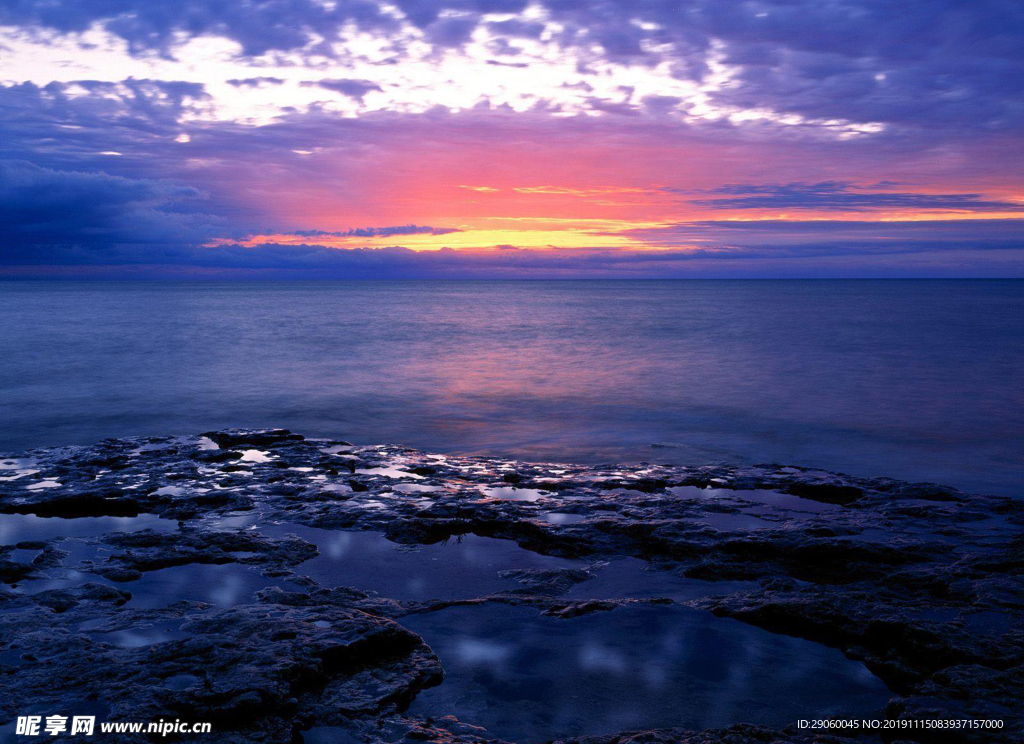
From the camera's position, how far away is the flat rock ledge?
11.3ft

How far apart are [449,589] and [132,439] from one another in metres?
7.03

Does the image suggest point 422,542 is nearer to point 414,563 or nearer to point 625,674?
point 414,563

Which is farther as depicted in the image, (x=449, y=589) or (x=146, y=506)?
(x=146, y=506)

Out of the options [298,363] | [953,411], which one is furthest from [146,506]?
[298,363]

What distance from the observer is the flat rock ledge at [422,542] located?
3.45 meters

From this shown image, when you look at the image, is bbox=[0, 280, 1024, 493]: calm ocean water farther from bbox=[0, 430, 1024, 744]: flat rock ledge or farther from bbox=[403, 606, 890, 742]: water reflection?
bbox=[403, 606, 890, 742]: water reflection

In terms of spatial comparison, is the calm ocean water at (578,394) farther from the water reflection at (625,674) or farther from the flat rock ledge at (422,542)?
the water reflection at (625,674)

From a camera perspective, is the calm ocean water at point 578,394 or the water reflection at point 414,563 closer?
the water reflection at point 414,563

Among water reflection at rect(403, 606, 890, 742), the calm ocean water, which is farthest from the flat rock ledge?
the calm ocean water

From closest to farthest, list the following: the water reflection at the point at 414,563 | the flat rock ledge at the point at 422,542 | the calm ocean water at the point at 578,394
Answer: the flat rock ledge at the point at 422,542 < the water reflection at the point at 414,563 < the calm ocean water at the point at 578,394

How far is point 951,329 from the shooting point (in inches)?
1415

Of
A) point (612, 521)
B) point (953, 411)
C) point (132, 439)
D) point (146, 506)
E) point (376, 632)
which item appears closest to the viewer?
point (376, 632)

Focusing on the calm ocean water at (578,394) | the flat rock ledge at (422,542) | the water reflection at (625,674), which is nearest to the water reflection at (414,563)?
the flat rock ledge at (422,542)

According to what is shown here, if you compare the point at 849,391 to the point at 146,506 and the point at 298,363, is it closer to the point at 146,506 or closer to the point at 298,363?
the point at 146,506
